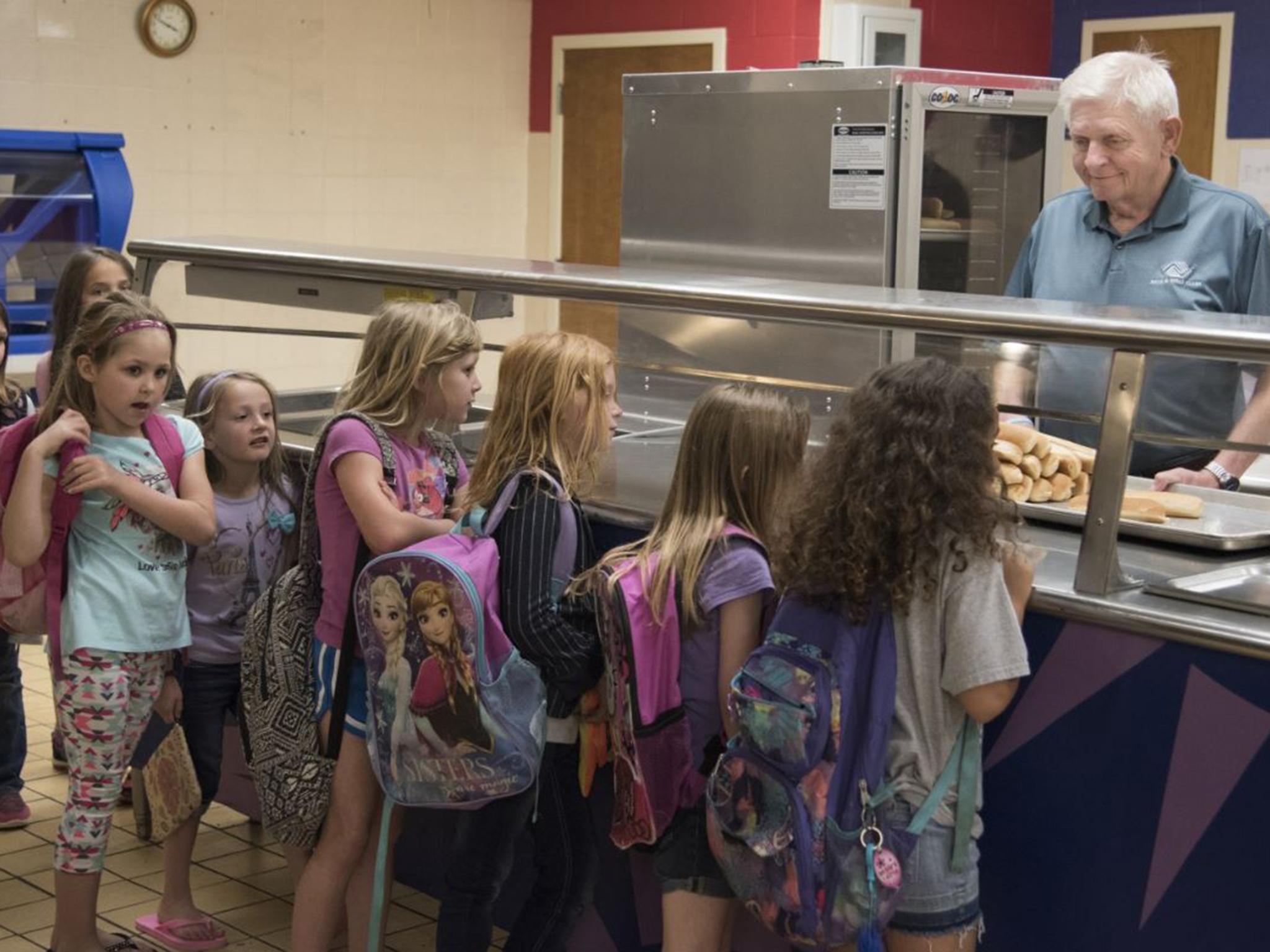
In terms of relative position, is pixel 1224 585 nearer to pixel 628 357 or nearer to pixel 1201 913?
pixel 1201 913

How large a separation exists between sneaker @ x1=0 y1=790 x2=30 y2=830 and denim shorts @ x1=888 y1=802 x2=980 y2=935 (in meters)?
2.31

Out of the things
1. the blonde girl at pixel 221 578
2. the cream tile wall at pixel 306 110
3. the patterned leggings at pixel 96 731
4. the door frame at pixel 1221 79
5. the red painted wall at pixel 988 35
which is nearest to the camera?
the patterned leggings at pixel 96 731

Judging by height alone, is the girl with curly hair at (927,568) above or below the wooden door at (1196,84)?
below

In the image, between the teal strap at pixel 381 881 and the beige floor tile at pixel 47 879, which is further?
the beige floor tile at pixel 47 879

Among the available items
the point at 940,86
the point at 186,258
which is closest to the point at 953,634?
the point at 186,258

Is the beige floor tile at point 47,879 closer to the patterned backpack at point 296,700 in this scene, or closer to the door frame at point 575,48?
the patterned backpack at point 296,700

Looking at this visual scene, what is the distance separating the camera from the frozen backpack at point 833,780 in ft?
Answer: 6.24

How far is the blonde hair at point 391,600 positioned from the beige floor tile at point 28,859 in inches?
54.9

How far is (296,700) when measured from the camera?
265cm

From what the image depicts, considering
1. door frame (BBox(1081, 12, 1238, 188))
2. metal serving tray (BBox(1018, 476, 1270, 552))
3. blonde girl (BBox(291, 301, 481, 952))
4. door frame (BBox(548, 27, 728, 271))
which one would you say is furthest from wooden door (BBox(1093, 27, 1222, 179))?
blonde girl (BBox(291, 301, 481, 952))

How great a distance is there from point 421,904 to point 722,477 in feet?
4.66

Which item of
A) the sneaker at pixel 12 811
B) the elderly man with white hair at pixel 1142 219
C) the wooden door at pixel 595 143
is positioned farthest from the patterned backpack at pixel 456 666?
the wooden door at pixel 595 143

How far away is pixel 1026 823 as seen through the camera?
2068 millimetres

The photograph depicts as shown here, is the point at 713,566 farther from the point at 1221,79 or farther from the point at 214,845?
the point at 1221,79
